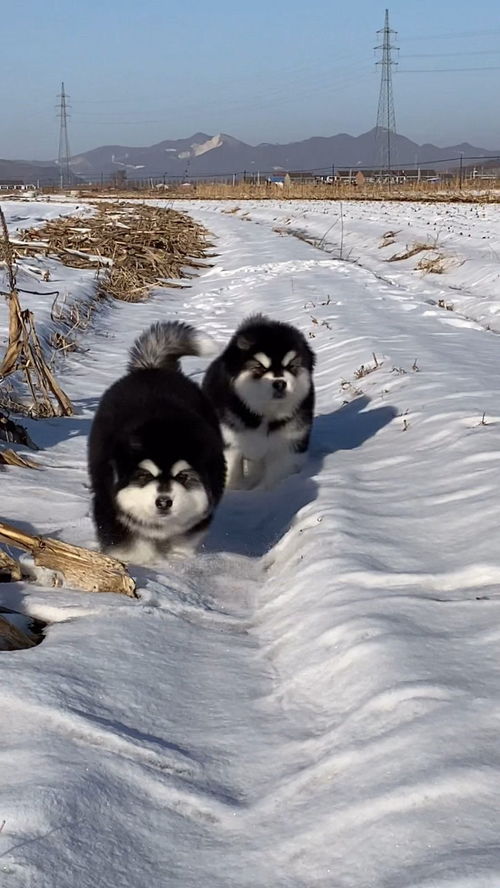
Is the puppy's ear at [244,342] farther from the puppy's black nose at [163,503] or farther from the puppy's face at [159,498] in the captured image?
the puppy's black nose at [163,503]

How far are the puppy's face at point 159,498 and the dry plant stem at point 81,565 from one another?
0.27 m

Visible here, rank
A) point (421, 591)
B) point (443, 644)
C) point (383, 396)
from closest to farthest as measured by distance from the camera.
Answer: point (443, 644), point (421, 591), point (383, 396)

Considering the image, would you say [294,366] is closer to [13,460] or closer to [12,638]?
[13,460]

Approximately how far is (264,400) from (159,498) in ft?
5.83

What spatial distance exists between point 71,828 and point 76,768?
0.28 metres

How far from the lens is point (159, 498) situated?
14.1ft

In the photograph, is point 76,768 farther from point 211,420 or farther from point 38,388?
point 38,388

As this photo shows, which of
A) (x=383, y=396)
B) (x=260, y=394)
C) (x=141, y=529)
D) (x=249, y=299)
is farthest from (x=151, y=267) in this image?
(x=141, y=529)

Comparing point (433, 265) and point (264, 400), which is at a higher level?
point (433, 265)

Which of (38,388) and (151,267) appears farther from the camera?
(151,267)

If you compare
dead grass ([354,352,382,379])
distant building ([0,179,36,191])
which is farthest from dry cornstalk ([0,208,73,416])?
distant building ([0,179,36,191])

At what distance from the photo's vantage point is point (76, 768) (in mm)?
2672

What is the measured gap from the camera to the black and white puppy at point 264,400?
5.89 metres

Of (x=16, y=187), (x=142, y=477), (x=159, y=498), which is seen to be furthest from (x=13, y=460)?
(x=16, y=187)
